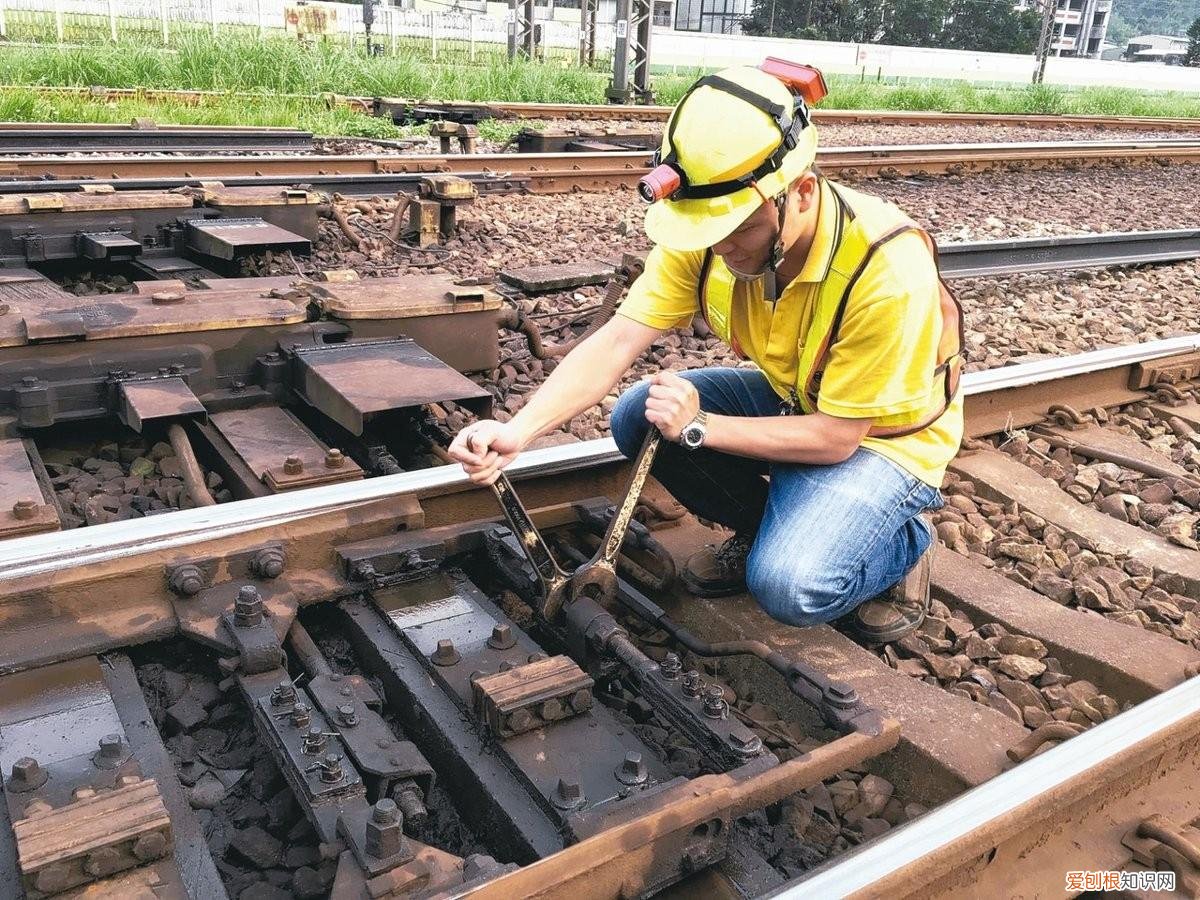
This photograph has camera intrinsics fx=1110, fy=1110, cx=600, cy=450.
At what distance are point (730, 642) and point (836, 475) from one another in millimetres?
518

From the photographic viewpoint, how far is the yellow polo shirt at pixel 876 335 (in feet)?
8.78

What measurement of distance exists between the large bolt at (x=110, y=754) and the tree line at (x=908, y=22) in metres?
66.3

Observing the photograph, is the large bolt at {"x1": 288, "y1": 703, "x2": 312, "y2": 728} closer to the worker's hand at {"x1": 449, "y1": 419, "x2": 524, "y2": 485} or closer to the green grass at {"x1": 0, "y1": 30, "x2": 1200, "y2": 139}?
the worker's hand at {"x1": 449, "y1": 419, "x2": 524, "y2": 485}

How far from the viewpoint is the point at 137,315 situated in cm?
377

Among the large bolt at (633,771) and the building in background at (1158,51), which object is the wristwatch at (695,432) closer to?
the large bolt at (633,771)

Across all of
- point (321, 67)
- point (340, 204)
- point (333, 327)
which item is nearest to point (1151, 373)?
point (333, 327)

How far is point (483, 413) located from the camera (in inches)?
148

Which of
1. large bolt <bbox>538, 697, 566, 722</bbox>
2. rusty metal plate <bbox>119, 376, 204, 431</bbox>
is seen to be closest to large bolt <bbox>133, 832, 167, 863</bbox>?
large bolt <bbox>538, 697, 566, 722</bbox>

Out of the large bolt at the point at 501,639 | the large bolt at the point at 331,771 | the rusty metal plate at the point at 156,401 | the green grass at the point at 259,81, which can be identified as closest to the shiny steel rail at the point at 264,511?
the rusty metal plate at the point at 156,401

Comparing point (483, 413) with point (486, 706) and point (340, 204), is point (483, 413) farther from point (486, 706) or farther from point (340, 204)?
point (340, 204)

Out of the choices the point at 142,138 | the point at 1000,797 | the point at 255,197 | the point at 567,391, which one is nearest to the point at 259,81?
the point at 142,138

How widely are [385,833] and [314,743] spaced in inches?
14.5

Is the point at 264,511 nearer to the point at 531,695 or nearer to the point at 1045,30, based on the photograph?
the point at 531,695

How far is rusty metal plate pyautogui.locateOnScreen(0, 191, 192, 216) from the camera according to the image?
17.2ft
